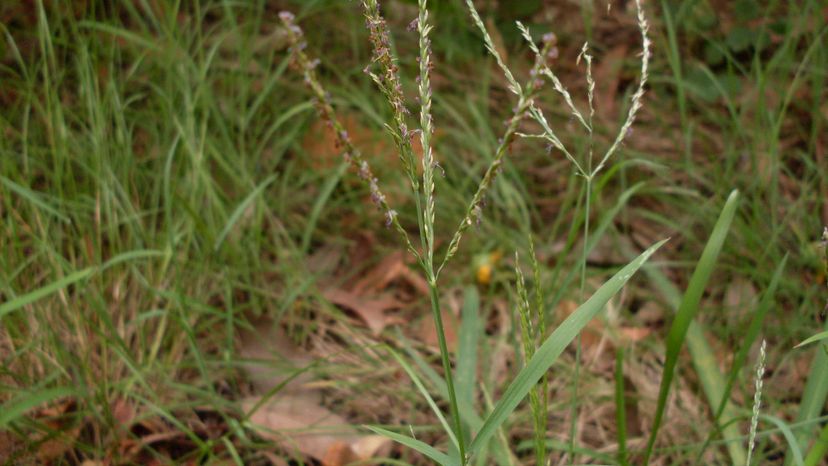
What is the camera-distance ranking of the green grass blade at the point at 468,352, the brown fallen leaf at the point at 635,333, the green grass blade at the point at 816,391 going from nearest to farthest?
the green grass blade at the point at 816,391
the green grass blade at the point at 468,352
the brown fallen leaf at the point at 635,333

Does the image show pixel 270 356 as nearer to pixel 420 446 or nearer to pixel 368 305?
pixel 368 305

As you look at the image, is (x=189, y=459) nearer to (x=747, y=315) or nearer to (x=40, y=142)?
(x=40, y=142)

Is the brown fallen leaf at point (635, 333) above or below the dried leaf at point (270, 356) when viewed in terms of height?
above

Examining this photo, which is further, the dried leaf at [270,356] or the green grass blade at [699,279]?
the dried leaf at [270,356]

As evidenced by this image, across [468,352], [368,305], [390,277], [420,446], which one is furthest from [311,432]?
[420,446]

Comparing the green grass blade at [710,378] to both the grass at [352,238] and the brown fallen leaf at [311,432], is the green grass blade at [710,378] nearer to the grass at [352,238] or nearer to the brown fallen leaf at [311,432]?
the grass at [352,238]

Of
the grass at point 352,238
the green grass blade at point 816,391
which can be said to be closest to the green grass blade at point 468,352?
the grass at point 352,238

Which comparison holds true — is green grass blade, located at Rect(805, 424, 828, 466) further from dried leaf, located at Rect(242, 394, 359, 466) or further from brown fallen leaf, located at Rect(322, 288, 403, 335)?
brown fallen leaf, located at Rect(322, 288, 403, 335)

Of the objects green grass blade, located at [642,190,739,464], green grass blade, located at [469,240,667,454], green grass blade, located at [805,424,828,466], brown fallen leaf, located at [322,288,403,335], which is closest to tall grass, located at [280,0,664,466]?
green grass blade, located at [469,240,667,454]
